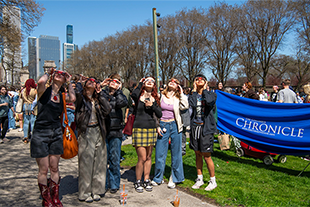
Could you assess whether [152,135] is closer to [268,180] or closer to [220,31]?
[268,180]

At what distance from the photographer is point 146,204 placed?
400 cm

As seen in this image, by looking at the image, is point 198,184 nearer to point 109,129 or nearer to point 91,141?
point 109,129

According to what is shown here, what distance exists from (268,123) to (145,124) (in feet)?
11.0

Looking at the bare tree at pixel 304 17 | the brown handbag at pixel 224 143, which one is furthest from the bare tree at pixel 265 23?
the brown handbag at pixel 224 143

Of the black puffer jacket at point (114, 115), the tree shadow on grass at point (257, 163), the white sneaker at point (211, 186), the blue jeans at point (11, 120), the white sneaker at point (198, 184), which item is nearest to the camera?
the black puffer jacket at point (114, 115)

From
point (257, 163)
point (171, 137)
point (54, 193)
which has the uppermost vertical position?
point (171, 137)

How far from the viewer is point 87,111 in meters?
4.18

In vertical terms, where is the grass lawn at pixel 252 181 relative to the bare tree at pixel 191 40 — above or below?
below

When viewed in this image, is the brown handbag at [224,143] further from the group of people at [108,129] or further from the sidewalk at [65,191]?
the sidewalk at [65,191]

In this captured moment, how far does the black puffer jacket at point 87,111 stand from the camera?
4.15m

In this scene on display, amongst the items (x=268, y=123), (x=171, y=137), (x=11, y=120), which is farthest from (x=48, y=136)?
(x=11, y=120)

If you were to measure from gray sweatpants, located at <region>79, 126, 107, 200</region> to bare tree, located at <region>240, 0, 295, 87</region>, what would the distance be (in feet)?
94.7

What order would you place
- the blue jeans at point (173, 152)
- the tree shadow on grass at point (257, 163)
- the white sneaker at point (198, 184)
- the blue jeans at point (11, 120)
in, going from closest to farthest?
the white sneaker at point (198, 184), the blue jeans at point (173, 152), the tree shadow on grass at point (257, 163), the blue jeans at point (11, 120)

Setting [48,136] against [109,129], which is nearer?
[48,136]
